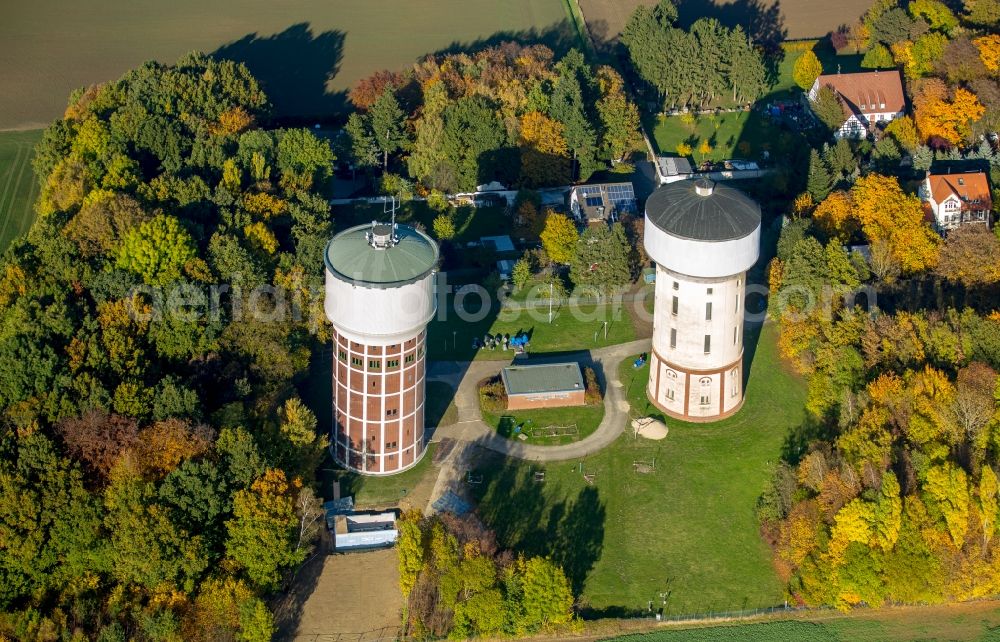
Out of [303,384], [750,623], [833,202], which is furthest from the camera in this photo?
[833,202]

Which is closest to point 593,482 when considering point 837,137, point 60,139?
point 837,137

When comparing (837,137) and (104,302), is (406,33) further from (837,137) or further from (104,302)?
(104,302)

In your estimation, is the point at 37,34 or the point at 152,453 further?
the point at 37,34

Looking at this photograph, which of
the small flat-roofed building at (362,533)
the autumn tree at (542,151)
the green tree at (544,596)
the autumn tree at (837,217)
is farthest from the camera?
the autumn tree at (542,151)

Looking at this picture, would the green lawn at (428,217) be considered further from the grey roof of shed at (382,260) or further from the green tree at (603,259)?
the grey roof of shed at (382,260)

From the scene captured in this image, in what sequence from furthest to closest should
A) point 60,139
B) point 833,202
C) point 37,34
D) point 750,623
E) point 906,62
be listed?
point 37,34 < point 906,62 < point 60,139 < point 833,202 < point 750,623

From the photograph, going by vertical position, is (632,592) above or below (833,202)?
below

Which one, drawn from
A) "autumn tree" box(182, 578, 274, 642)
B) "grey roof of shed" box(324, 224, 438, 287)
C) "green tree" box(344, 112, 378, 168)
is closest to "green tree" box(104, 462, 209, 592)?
"autumn tree" box(182, 578, 274, 642)

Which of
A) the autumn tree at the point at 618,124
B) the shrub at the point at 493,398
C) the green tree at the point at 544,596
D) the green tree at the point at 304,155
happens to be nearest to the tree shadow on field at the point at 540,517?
the green tree at the point at 544,596
